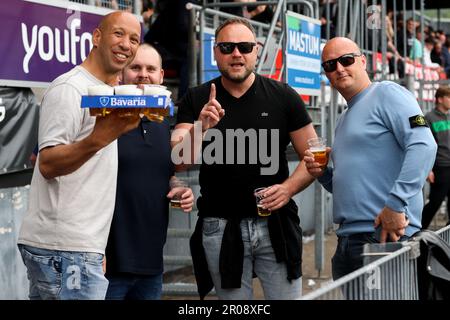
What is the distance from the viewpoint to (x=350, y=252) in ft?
15.1

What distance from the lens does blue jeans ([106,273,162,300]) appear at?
14.1 ft

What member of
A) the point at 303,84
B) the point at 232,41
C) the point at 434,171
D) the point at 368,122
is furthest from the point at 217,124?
the point at 434,171

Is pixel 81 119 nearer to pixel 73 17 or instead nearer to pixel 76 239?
pixel 76 239

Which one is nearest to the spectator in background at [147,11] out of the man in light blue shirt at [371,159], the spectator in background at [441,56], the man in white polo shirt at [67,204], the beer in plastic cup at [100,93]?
the man in light blue shirt at [371,159]

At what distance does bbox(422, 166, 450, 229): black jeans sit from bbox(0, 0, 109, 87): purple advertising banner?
6.26 m

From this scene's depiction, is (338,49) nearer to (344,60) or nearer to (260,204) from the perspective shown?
(344,60)

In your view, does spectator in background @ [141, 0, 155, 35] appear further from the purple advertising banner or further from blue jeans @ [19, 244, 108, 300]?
blue jeans @ [19, 244, 108, 300]

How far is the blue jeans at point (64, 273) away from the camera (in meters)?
3.73

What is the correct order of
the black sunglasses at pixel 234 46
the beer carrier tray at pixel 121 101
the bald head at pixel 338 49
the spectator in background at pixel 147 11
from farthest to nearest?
the spectator in background at pixel 147 11 < the black sunglasses at pixel 234 46 < the bald head at pixel 338 49 < the beer carrier tray at pixel 121 101

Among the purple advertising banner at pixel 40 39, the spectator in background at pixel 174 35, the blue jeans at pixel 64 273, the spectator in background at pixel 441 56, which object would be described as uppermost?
the spectator in background at pixel 441 56

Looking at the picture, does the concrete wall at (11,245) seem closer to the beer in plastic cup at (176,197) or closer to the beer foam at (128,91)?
the beer in plastic cup at (176,197)

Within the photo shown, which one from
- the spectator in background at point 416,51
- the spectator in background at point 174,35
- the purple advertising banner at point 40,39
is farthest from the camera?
the spectator in background at point 416,51

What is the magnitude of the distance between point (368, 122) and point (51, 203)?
1.68 meters

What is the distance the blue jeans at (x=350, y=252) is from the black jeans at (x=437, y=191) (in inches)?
297
